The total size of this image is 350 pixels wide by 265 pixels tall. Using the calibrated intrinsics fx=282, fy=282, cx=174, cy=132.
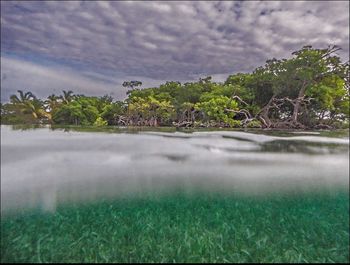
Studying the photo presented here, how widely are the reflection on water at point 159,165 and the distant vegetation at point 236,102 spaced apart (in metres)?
2.17

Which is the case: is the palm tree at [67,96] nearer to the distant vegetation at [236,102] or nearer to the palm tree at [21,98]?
the distant vegetation at [236,102]

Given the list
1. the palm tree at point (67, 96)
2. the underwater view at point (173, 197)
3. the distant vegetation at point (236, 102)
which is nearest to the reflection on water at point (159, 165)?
the underwater view at point (173, 197)

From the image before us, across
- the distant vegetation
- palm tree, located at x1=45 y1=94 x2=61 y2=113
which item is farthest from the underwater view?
palm tree, located at x1=45 y1=94 x2=61 y2=113

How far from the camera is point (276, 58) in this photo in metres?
16.9

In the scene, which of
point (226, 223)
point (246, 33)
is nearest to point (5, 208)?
point (226, 223)

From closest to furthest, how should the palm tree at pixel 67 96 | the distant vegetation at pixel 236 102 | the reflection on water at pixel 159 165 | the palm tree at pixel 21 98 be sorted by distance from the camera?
the reflection on water at pixel 159 165
the palm tree at pixel 21 98
the distant vegetation at pixel 236 102
the palm tree at pixel 67 96

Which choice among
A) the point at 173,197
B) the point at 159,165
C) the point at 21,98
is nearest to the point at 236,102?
the point at 173,197

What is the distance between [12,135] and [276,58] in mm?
14440

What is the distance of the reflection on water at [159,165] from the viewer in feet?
33.3

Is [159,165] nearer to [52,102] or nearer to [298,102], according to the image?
[52,102]

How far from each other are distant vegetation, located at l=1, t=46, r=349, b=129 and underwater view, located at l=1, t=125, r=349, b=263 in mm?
2682

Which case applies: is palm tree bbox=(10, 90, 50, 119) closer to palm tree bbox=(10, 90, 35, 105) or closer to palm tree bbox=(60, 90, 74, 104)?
palm tree bbox=(10, 90, 35, 105)

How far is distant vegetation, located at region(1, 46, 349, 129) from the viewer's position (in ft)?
50.0

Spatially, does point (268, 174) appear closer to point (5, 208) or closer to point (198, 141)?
point (198, 141)
